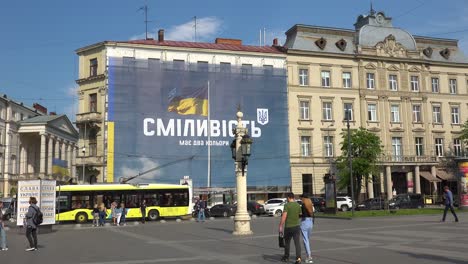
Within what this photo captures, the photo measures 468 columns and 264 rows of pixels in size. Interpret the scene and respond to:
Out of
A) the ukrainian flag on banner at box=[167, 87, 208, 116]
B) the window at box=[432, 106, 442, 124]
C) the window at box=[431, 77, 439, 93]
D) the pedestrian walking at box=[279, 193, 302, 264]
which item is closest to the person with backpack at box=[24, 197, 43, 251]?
the pedestrian walking at box=[279, 193, 302, 264]

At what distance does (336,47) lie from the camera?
5966 cm

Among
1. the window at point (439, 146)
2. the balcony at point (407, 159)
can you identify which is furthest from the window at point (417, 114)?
the balcony at point (407, 159)

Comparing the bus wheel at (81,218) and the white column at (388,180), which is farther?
the white column at (388,180)

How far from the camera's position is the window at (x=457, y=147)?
202 feet

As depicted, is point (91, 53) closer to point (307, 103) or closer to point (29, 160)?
point (307, 103)

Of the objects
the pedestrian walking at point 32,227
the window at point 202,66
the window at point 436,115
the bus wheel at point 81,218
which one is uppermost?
the window at point 202,66

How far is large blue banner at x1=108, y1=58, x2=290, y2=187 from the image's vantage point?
5131 cm

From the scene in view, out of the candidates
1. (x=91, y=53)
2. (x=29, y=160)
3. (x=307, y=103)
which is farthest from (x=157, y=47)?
(x=29, y=160)

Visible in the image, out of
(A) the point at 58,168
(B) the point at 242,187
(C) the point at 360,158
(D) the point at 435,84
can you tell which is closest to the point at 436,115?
(D) the point at 435,84

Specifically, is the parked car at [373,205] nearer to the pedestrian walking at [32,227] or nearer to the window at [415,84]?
the window at [415,84]

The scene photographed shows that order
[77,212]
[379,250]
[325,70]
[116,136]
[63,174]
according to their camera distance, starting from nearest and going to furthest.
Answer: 1. [379,250]
2. [77,212]
3. [116,136]
4. [325,70]
5. [63,174]

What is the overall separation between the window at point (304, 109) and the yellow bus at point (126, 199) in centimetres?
2118

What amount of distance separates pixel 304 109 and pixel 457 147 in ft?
66.5

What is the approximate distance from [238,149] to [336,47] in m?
40.2
